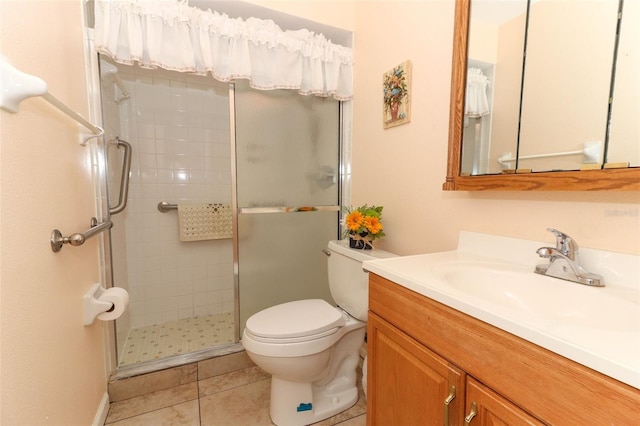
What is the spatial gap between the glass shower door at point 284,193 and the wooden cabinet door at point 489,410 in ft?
4.33

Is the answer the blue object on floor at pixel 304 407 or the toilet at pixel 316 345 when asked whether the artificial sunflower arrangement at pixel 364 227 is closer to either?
the toilet at pixel 316 345

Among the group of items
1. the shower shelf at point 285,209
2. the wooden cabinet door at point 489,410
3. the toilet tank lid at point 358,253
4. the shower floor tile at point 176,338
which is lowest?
the shower floor tile at point 176,338

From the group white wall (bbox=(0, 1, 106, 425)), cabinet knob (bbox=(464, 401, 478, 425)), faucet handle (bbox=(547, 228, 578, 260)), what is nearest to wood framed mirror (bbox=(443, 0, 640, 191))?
faucet handle (bbox=(547, 228, 578, 260))

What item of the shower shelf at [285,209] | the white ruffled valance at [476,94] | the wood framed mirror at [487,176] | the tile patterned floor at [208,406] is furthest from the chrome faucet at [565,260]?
the shower shelf at [285,209]

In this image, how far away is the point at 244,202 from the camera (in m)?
1.70

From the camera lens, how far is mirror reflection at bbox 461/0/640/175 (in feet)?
2.38

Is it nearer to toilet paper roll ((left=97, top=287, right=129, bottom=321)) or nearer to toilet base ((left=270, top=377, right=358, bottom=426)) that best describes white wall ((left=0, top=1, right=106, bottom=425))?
toilet paper roll ((left=97, top=287, right=129, bottom=321))

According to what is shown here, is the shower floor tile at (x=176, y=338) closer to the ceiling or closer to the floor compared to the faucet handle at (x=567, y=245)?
closer to the floor

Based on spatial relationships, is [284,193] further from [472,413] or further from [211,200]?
[472,413]

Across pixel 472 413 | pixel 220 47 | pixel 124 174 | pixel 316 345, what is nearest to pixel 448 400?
pixel 472 413

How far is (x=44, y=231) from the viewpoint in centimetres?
83

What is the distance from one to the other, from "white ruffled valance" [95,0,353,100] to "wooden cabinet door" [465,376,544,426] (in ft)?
5.35

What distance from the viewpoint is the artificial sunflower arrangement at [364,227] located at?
1.41 meters

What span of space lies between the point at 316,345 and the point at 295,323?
0.42 feet
